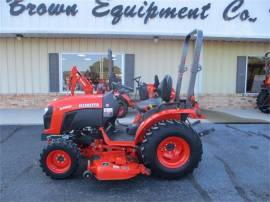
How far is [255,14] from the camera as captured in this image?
A: 992 centimetres

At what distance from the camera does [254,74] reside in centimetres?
1080

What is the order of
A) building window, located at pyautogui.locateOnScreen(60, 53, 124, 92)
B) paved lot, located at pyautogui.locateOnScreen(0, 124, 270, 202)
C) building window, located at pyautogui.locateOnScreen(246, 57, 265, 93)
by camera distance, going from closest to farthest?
paved lot, located at pyautogui.locateOnScreen(0, 124, 270, 202), building window, located at pyautogui.locateOnScreen(60, 53, 124, 92), building window, located at pyautogui.locateOnScreen(246, 57, 265, 93)

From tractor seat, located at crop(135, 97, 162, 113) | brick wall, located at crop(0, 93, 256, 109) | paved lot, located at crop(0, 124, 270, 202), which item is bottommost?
paved lot, located at crop(0, 124, 270, 202)

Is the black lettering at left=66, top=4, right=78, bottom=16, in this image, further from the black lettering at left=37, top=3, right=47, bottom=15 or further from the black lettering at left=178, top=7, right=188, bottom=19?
the black lettering at left=178, top=7, right=188, bottom=19

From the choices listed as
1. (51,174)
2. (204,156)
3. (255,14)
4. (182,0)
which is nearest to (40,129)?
(51,174)

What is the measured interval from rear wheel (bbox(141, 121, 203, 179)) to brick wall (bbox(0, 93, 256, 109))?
269 inches

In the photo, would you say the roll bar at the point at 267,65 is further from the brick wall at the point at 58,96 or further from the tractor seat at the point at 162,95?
the tractor seat at the point at 162,95

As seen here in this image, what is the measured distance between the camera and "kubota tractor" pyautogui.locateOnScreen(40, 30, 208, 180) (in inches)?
146

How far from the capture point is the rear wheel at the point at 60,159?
3.69 metres

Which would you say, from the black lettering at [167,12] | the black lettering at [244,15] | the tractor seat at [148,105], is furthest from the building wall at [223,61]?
the tractor seat at [148,105]

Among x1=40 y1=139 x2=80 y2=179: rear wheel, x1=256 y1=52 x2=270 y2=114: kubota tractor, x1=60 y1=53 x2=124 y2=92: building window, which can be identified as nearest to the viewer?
x1=40 y1=139 x2=80 y2=179: rear wheel

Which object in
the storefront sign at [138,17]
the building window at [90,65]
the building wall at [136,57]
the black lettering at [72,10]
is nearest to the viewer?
the storefront sign at [138,17]

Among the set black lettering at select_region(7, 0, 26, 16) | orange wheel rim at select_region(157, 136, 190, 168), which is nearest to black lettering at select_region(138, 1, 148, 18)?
black lettering at select_region(7, 0, 26, 16)

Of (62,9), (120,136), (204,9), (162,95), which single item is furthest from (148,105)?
(204,9)
